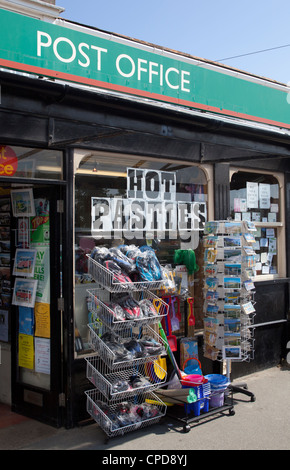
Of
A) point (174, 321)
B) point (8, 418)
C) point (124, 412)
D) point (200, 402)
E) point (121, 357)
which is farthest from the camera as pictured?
point (174, 321)

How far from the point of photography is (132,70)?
206 inches

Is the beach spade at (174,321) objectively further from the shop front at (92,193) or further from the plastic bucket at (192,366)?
the plastic bucket at (192,366)

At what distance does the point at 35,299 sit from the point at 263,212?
12.3 ft

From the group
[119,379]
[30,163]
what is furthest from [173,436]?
[30,163]

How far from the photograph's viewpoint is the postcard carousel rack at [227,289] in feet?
16.9

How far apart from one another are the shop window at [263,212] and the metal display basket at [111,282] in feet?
8.30

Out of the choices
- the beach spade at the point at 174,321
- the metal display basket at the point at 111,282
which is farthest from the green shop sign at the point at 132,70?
the beach spade at the point at 174,321

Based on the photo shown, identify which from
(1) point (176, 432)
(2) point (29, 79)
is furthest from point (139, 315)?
(2) point (29, 79)

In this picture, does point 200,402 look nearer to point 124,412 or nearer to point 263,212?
point 124,412

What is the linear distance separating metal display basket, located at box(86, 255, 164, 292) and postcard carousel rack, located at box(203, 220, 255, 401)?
3.69ft

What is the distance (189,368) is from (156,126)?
2697 millimetres

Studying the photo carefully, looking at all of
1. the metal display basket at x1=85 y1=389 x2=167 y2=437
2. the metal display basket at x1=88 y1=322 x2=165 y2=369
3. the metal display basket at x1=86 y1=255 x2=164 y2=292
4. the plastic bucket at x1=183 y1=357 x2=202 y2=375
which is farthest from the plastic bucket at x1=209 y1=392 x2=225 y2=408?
the metal display basket at x1=86 y1=255 x2=164 y2=292

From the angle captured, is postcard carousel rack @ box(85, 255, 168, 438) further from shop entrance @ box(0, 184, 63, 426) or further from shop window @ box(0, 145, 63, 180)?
shop window @ box(0, 145, 63, 180)

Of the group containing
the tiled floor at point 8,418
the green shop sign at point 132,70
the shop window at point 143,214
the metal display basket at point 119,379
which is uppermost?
the green shop sign at point 132,70
